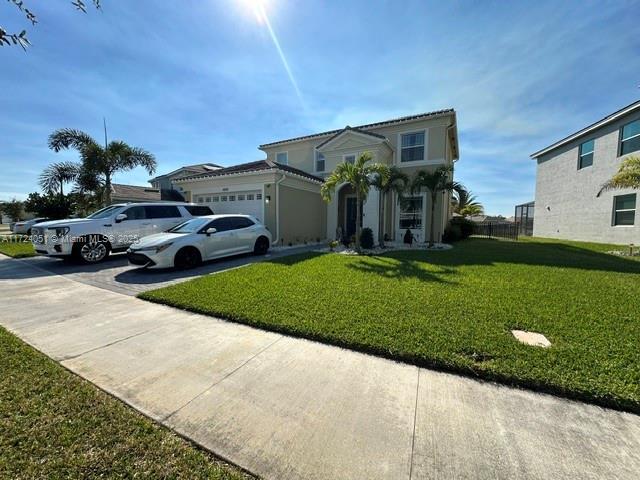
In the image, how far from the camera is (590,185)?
54.1 feet

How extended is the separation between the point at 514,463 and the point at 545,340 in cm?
226

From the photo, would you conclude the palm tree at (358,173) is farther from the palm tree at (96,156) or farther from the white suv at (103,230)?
the palm tree at (96,156)

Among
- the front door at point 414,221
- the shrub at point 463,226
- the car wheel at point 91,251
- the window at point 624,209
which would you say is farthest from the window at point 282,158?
the window at point 624,209

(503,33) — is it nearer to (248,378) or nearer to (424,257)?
(424,257)

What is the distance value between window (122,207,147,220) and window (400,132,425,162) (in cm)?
1222

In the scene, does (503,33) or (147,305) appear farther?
(503,33)

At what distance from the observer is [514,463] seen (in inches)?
70.1

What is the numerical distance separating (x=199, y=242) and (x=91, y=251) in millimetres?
3910

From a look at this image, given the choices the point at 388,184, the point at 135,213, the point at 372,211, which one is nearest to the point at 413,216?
the point at 372,211

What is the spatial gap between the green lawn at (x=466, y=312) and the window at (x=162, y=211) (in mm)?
5089

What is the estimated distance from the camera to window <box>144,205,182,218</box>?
10.0 meters

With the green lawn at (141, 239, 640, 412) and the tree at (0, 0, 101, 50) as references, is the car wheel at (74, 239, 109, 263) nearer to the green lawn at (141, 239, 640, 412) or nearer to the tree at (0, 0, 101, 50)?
the green lawn at (141, 239, 640, 412)

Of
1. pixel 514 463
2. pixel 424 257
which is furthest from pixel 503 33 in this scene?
pixel 514 463

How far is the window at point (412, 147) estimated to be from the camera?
45.9ft
